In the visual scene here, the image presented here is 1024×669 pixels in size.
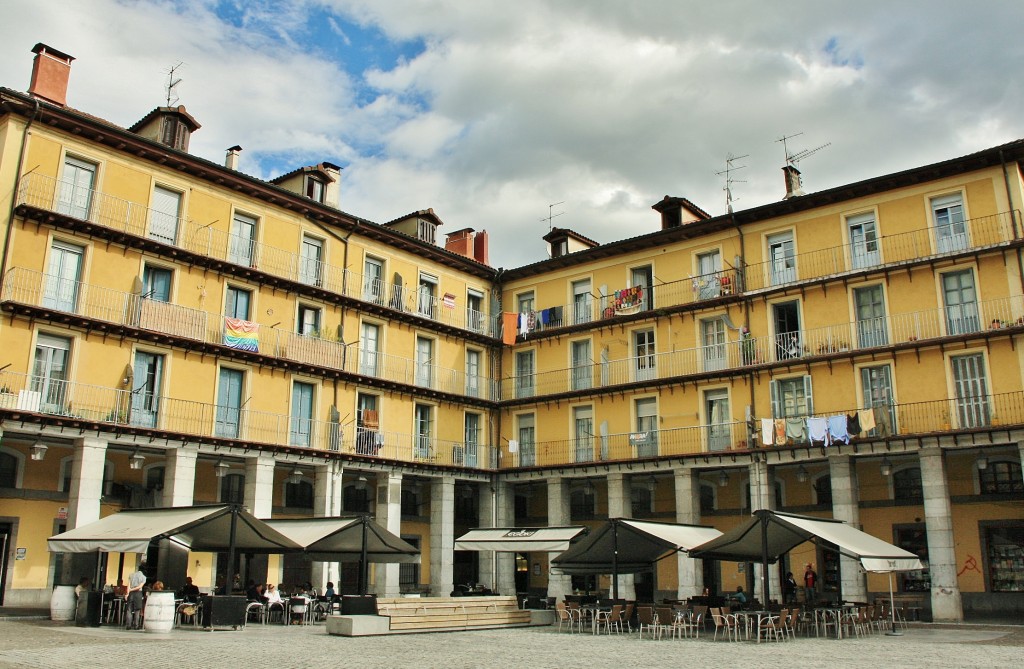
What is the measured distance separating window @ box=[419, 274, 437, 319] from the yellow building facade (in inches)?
4.5

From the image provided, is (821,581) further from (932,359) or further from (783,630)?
(783,630)

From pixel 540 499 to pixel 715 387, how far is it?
1104 cm

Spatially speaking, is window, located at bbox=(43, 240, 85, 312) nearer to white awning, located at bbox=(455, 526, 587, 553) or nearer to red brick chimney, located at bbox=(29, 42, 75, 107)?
red brick chimney, located at bbox=(29, 42, 75, 107)

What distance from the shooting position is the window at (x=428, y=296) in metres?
36.3

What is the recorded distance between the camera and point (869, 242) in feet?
98.5

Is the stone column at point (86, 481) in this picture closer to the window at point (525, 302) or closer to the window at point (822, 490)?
the window at point (525, 302)

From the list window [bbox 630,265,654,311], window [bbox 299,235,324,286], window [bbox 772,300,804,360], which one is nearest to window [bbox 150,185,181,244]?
window [bbox 299,235,324,286]

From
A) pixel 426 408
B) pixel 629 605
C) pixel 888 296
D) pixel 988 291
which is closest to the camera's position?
pixel 629 605

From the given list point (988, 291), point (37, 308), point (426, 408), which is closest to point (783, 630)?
point (988, 291)

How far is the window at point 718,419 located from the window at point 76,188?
855 inches

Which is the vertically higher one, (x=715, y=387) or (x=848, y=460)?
(x=715, y=387)

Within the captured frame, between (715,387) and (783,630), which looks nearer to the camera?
(783,630)

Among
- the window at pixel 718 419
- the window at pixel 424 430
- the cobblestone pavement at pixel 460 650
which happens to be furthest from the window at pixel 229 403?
the window at pixel 718 419

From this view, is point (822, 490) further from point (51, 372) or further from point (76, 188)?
point (76, 188)
